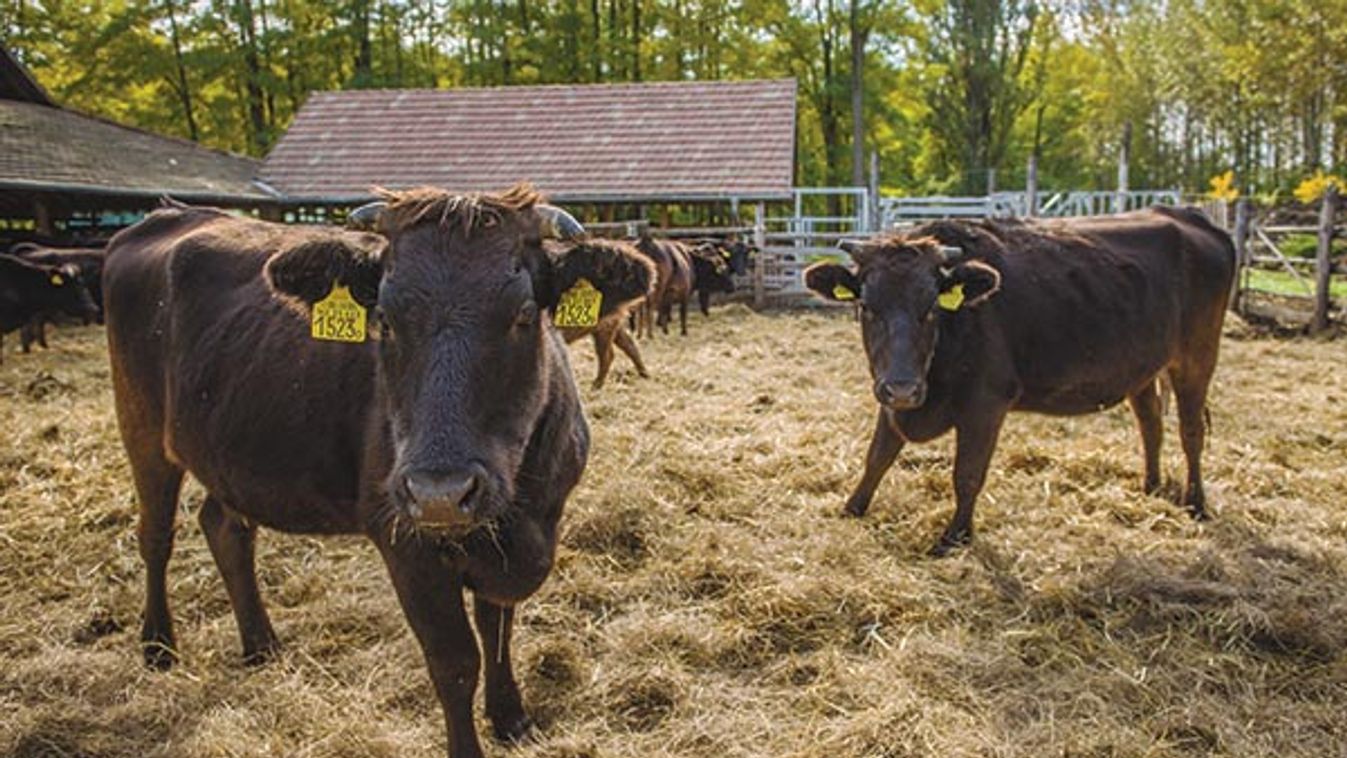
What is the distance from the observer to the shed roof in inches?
559

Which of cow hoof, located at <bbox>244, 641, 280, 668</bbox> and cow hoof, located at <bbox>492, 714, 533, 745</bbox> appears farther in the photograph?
cow hoof, located at <bbox>244, 641, 280, 668</bbox>

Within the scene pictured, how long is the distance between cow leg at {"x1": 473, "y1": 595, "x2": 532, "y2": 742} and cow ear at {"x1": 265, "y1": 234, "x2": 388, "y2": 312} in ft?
3.64

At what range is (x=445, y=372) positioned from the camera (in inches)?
85.0

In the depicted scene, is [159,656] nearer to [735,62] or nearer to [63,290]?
[63,290]

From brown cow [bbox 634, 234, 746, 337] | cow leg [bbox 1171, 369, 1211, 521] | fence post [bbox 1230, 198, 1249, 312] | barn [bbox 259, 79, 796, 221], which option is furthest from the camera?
barn [bbox 259, 79, 796, 221]

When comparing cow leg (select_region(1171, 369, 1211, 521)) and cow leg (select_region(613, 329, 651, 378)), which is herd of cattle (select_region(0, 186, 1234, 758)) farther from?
cow leg (select_region(613, 329, 651, 378))

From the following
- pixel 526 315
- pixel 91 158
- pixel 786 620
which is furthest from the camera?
pixel 91 158

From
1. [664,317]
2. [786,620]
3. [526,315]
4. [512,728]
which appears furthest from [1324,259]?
[526,315]

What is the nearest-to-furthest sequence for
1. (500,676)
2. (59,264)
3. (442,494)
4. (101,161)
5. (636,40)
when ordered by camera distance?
1. (442,494)
2. (500,676)
3. (59,264)
4. (101,161)
5. (636,40)

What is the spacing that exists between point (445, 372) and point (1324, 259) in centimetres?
1286

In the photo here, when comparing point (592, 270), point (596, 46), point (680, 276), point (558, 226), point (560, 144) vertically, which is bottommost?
point (680, 276)

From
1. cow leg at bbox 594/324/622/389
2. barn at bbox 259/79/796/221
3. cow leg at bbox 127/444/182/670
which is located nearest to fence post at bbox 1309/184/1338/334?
cow leg at bbox 594/324/622/389

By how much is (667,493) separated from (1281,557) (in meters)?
3.22

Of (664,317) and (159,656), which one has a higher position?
(664,317)
